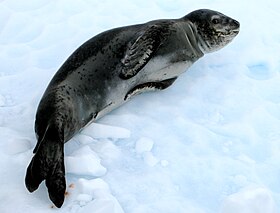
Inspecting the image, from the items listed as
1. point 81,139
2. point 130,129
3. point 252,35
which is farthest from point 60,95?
point 252,35

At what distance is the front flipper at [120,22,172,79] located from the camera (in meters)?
3.12

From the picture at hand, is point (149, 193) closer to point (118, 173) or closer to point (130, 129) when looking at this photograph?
point (118, 173)

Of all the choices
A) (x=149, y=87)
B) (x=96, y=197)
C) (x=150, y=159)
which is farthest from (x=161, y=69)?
(x=96, y=197)

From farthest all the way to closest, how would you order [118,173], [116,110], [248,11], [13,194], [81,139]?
[248,11] < [116,110] < [81,139] < [118,173] < [13,194]

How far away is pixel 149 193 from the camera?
2.58m

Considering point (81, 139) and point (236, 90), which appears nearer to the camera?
point (81, 139)

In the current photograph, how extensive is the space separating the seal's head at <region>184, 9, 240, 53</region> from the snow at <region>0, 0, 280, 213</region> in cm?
14

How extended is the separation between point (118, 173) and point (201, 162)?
0.45m

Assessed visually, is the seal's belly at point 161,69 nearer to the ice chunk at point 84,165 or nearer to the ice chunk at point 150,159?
the ice chunk at point 150,159

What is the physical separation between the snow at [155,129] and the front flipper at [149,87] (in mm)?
41

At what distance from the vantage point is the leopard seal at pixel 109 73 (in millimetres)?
2523

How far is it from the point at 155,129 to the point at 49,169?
0.76 m

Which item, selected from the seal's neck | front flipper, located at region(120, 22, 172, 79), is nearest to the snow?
the seal's neck

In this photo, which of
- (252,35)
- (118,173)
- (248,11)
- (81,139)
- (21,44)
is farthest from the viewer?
(248,11)
